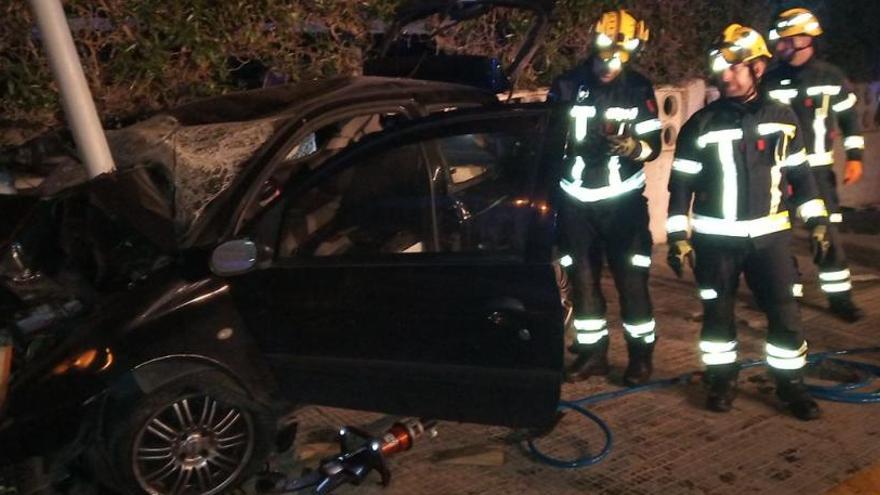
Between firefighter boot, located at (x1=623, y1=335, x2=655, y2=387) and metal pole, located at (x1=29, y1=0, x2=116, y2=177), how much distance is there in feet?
9.37

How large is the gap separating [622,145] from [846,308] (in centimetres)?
241

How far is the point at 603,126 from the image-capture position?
12.9 feet

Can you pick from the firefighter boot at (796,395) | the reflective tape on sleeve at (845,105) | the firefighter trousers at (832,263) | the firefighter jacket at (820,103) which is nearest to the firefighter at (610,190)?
the firefighter boot at (796,395)

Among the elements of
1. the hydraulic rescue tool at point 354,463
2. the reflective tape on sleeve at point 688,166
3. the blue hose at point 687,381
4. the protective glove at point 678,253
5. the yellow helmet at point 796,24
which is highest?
the yellow helmet at point 796,24

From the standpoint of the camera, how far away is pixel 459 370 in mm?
3018

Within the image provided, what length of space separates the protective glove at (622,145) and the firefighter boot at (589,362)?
1.12m

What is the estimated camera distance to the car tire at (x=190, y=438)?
2963 millimetres

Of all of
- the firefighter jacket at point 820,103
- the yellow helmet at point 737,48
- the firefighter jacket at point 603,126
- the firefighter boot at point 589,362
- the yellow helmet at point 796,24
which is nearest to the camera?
the yellow helmet at point 737,48

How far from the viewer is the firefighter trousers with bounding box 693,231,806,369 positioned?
3645 mm

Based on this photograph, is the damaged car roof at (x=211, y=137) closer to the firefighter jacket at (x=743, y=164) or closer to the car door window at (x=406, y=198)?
the car door window at (x=406, y=198)

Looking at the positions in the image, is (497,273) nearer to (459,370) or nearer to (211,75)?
(459,370)

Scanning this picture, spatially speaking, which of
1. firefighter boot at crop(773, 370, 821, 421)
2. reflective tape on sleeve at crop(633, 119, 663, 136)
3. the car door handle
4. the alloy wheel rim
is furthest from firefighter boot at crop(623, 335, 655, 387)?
the alloy wheel rim

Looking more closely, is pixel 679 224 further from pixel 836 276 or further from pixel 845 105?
pixel 845 105

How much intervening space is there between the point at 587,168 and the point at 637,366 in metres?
1.13
